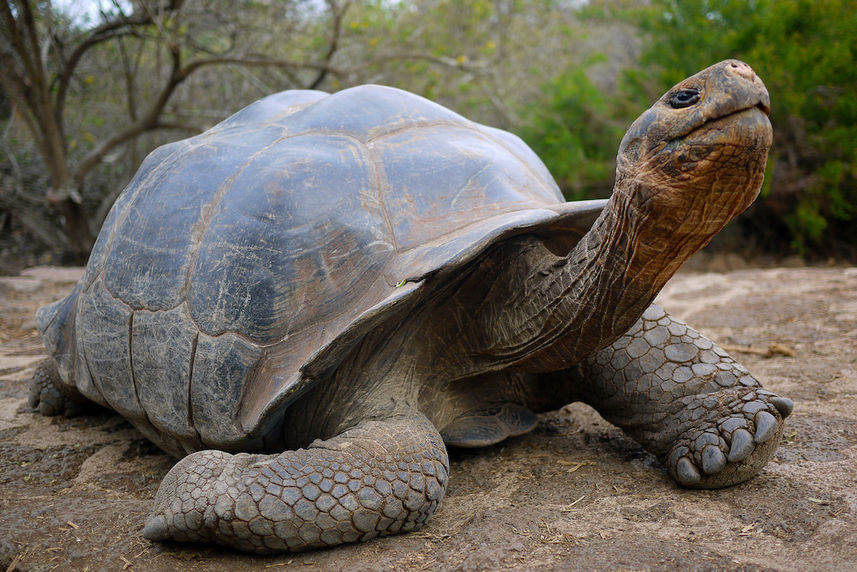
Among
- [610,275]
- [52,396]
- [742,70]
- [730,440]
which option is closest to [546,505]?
[730,440]

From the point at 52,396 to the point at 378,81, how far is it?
19.4 feet

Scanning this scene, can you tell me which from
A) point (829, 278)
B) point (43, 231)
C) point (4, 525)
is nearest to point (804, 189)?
point (829, 278)

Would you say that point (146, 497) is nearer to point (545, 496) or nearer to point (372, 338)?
point (372, 338)

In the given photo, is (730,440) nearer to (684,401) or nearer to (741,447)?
(741,447)

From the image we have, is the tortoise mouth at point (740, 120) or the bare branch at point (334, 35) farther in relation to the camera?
the bare branch at point (334, 35)

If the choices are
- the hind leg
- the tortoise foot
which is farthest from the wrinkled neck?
the hind leg

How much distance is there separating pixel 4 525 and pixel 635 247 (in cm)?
184

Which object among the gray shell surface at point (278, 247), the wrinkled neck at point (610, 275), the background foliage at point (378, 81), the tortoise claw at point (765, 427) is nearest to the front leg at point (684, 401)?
the tortoise claw at point (765, 427)

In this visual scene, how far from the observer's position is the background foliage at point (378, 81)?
6266mm

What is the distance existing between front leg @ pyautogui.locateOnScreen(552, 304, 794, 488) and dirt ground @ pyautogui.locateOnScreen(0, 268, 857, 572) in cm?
9

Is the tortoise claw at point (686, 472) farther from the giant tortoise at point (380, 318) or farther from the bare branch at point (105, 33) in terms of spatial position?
the bare branch at point (105, 33)

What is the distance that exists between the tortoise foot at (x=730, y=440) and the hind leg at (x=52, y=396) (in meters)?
2.43

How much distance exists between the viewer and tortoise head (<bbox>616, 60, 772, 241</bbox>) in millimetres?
1416

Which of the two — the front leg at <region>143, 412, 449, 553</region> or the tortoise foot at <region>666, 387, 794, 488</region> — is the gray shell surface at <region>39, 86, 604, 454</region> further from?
the tortoise foot at <region>666, 387, 794, 488</region>
